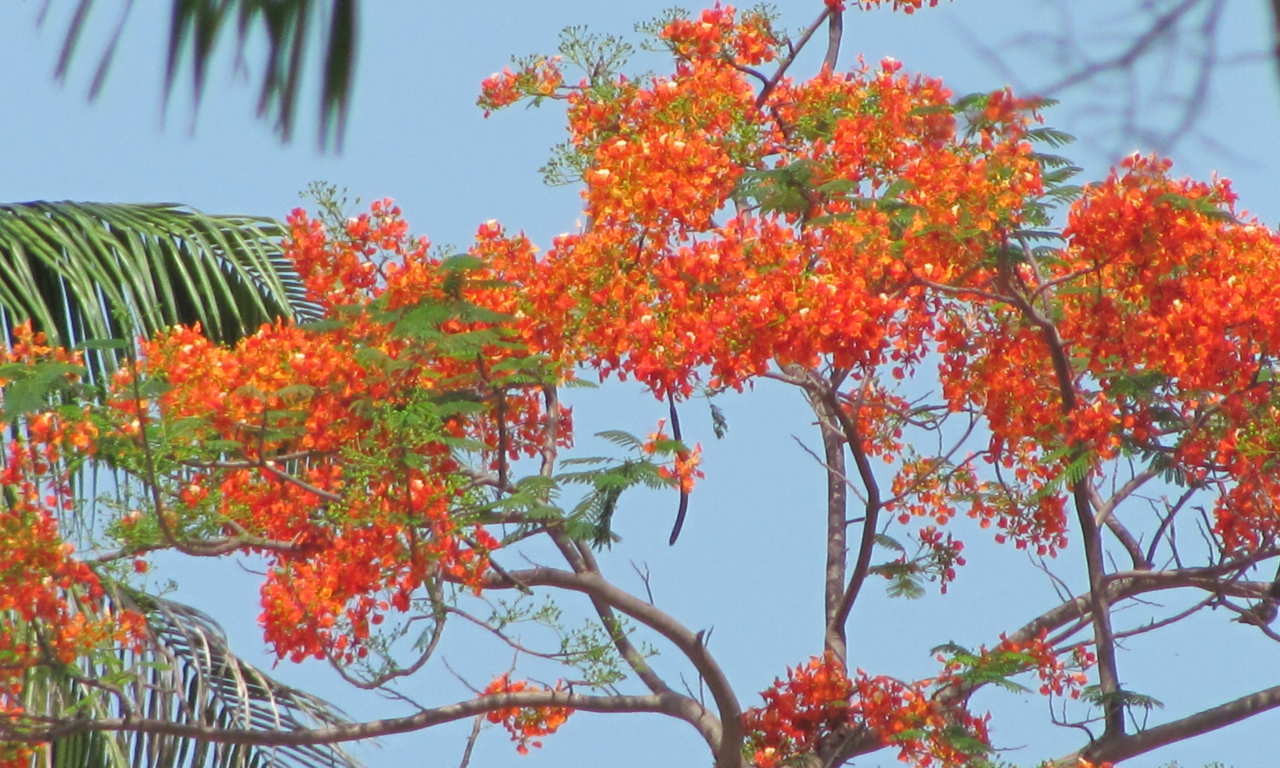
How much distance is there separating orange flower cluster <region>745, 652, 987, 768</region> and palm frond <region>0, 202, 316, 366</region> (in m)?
3.17

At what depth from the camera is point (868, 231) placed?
5645 millimetres

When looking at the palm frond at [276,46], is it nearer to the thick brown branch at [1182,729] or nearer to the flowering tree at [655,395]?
the flowering tree at [655,395]

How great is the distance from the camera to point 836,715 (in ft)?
22.7

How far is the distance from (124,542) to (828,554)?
136 inches

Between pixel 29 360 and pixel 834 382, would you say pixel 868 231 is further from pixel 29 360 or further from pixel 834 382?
pixel 29 360

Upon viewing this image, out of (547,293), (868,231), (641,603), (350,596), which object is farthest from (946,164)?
(350,596)

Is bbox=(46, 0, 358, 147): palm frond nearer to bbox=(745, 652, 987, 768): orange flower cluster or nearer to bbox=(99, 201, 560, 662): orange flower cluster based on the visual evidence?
bbox=(99, 201, 560, 662): orange flower cluster

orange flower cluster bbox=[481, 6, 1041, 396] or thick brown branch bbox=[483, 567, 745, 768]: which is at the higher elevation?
orange flower cluster bbox=[481, 6, 1041, 396]

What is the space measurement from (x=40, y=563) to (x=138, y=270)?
219cm

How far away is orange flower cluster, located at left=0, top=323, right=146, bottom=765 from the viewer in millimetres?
5746

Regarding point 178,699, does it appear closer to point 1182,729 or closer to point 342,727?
point 342,727

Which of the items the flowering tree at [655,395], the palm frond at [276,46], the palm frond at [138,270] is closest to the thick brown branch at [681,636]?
the flowering tree at [655,395]

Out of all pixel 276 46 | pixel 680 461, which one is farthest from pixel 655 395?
pixel 276 46

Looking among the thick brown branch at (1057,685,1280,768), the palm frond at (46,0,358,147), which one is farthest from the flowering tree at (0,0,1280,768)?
the palm frond at (46,0,358,147)
